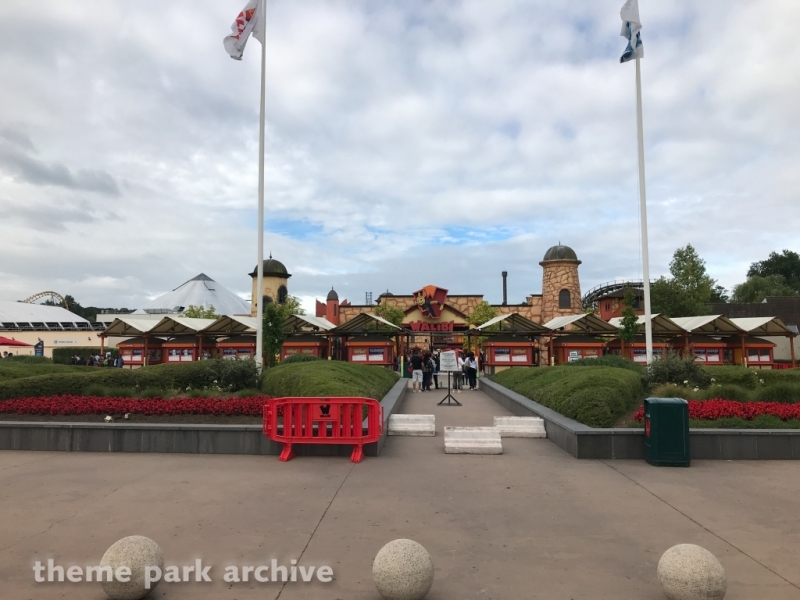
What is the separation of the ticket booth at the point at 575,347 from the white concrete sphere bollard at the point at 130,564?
94.3ft

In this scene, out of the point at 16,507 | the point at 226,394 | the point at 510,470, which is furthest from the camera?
the point at 226,394

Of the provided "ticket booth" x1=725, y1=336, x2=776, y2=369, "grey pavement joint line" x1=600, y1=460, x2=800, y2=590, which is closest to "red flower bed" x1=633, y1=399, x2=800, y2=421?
"grey pavement joint line" x1=600, y1=460, x2=800, y2=590

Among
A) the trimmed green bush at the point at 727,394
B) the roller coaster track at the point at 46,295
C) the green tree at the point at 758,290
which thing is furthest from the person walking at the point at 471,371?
the roller coaster track at the point at 46,295

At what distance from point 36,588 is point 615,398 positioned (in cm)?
975

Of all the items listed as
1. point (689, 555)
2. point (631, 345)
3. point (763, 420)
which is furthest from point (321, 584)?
point (631, 345)

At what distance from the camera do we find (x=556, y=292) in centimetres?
4797

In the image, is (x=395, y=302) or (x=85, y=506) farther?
(x=395, y=302)

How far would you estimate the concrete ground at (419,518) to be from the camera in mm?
4512

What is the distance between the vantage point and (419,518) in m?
6.16

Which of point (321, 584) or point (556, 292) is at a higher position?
point (556, 292)

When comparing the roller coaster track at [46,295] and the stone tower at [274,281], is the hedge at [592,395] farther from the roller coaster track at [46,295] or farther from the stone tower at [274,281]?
the roller coaster track at [46,295]

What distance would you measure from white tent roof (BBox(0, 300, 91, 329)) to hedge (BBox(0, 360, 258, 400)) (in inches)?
2832

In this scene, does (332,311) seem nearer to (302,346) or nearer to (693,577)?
(302,346)

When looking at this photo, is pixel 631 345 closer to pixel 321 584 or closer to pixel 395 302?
pixel 395 302
